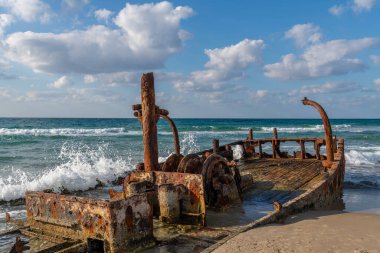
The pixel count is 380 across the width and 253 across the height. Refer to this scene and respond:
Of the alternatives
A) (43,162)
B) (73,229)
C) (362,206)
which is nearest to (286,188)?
(362,206)

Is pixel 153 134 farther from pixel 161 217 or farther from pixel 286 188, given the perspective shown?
pixel 286 188

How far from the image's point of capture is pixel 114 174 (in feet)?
56.8

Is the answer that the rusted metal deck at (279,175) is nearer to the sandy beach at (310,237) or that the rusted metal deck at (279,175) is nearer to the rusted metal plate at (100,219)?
the sandy beach at (310,237)

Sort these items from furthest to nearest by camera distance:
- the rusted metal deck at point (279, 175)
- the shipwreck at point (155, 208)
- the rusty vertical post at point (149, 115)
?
the rusted metal deck at point (279, 175), the rusty vertical post at point (149, 115), the shipwreck at point (155, 208)

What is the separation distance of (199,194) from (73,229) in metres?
2.46

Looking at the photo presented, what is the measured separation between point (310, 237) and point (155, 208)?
3.28 m

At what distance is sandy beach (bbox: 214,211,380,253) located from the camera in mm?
5258

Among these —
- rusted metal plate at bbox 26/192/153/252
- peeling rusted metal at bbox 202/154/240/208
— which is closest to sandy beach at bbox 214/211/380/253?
rusted metal plate at bbox 26/192/153/252

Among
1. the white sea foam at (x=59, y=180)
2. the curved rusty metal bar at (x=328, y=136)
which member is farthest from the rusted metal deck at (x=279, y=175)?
the white sea foam at (x=59, y=180)

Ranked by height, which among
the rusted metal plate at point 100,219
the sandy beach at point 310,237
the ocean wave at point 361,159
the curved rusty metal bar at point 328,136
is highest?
the curved rusty metal bar at point 328,136

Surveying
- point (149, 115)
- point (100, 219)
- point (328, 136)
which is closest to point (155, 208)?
point (149, 115)

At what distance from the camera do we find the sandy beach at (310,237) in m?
5.26

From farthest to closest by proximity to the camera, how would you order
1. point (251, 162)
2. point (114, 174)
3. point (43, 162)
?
1. point (43, 162)
2. point (114, 174)
3. point (251, 162)

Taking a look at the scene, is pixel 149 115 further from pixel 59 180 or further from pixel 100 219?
pixel 59 180
